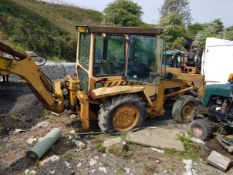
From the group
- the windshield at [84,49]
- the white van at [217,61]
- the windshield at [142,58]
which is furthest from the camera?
the white van at [217,61]

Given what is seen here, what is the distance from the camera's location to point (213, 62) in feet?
52.2

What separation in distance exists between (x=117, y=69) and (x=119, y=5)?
18039 mm

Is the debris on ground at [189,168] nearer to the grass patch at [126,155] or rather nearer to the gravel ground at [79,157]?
the gravel ground at [79,157]

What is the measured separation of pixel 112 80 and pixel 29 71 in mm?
1884

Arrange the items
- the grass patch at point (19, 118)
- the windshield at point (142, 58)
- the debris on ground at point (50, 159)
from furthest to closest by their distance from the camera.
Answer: the grass patch at point (19, 118)
the windshield at point (142, 58)
the debris on ground at point (50, 159)

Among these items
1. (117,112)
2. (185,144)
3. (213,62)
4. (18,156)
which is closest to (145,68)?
(117,112)

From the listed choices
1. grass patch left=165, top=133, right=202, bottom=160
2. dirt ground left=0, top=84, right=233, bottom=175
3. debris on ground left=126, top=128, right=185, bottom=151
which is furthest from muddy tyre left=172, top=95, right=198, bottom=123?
grass patch left=165, top=133, right=202, bottom=160

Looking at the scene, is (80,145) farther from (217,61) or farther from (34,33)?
(34,33)

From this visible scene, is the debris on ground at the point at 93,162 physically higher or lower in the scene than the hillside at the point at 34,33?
lower

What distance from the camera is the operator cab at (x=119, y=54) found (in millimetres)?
7457

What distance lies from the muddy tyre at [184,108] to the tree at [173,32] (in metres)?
14.7

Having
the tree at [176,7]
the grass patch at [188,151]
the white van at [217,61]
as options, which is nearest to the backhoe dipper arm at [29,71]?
the grass patch at [188,151]

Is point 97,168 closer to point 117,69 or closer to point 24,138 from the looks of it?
point 24,138

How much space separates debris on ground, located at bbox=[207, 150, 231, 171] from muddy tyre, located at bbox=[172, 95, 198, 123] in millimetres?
2434
